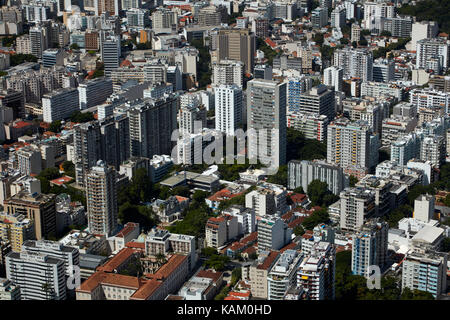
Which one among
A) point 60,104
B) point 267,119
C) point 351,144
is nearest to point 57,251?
point 267,119

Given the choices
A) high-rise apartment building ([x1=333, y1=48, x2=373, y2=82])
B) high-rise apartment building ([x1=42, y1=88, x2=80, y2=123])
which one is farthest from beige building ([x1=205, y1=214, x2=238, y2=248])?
high-rise apartment building ([x1=333, y1=48, x2=373, y2=82])

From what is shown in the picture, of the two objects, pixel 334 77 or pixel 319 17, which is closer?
pixel 334 77

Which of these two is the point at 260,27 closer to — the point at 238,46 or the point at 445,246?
the point at 238,46

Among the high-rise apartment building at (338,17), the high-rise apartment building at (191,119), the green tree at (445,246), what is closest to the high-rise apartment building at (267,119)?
the high-rise apartment building at (191,119)

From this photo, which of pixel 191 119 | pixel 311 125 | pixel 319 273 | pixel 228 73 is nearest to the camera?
pixel 319 273

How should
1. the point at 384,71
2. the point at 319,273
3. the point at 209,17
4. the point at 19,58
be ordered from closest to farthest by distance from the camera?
the point at 319,273 → the point at 384,71 → the point at 19,58 → the point at 209,17

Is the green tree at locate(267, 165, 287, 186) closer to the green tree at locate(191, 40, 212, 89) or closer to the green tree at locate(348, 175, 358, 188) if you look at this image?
the green tree at locate(348, 175, 358, 188)

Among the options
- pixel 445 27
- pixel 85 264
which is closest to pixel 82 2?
pixel 445 27

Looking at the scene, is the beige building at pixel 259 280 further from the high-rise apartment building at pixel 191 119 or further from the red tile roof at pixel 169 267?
the high-rise apartment building at pixel 191 119
